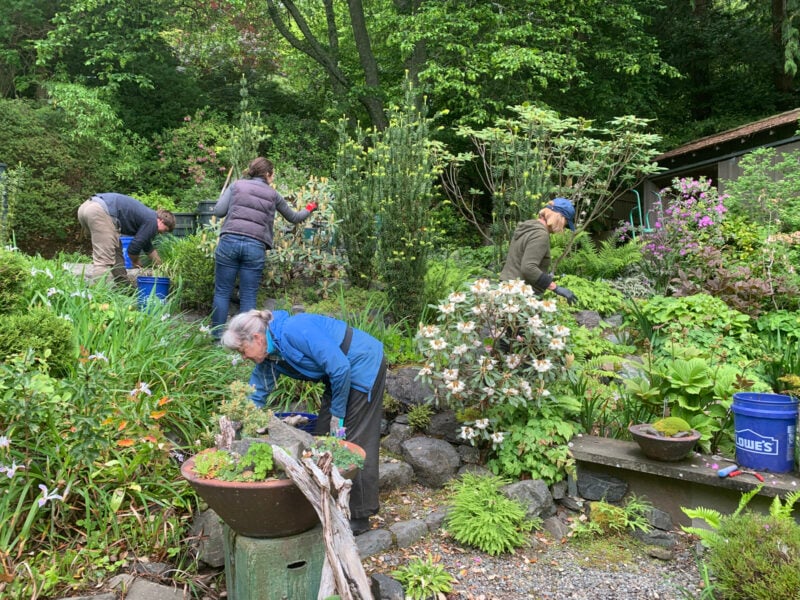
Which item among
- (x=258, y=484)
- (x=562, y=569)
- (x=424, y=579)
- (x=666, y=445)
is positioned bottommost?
(x=562, y=569)

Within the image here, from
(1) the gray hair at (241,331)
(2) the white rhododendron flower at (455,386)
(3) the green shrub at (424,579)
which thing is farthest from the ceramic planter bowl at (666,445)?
(1) the gray hair at (241,331)

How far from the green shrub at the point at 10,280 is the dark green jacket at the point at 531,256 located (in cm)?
329

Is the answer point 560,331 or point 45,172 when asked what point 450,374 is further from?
point 45,172

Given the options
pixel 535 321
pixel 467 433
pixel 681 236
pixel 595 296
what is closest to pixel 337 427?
pixel 467 433

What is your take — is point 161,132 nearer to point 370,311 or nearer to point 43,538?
point 370,311

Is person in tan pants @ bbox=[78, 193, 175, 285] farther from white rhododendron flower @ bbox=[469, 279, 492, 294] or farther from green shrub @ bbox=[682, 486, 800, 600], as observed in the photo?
green shrub @ bbox=[682, 486, 800, 600]

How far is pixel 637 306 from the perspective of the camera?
19.6 feet

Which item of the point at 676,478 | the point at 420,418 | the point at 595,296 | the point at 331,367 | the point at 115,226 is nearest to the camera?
the point at 331,367

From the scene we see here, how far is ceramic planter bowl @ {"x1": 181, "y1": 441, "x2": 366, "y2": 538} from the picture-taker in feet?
7.95

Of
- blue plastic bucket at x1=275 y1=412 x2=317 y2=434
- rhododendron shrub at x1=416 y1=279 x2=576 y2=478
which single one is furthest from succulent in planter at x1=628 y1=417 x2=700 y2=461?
blue plastic bucket at x1=275 y1=412 x2=317 y2=434

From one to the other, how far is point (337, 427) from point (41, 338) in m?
1.75

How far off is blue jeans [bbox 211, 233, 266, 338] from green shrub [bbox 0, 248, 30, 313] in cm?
168

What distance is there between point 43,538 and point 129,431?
2.11 feet

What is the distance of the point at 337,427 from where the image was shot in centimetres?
318
